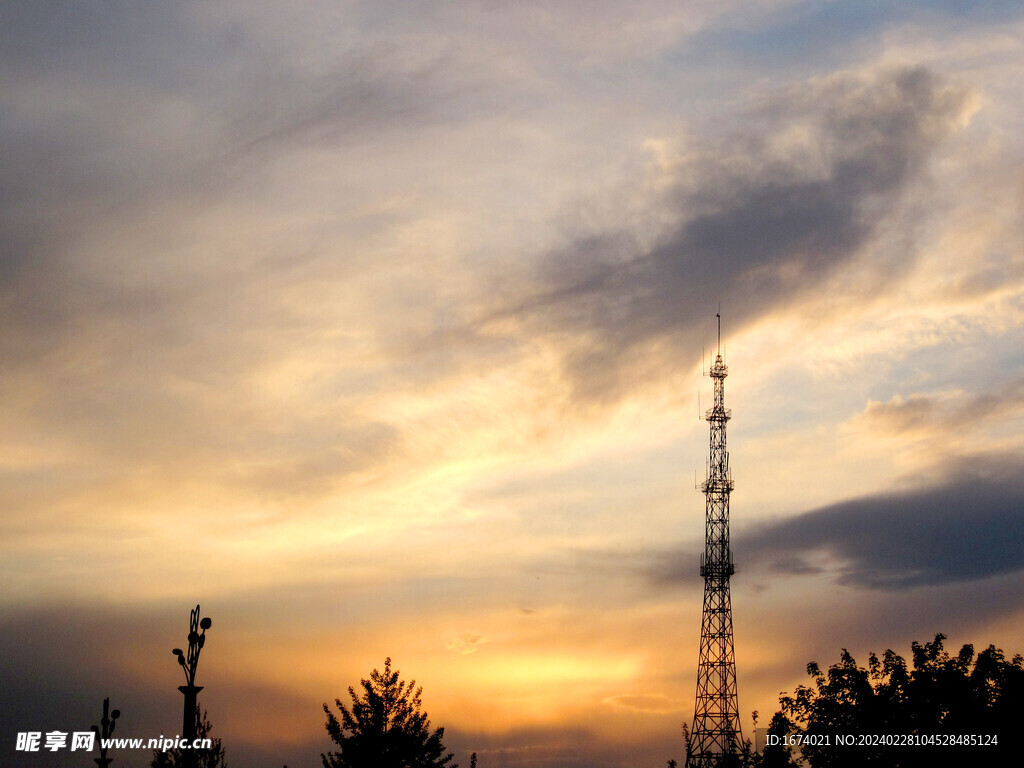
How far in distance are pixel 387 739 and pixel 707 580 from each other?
3053 cm

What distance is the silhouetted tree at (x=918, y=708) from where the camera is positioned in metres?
37.2

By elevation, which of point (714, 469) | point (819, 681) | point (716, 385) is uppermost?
point (716, 385)

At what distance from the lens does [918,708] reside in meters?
39.4

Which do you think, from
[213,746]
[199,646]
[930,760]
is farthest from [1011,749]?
[213,746]

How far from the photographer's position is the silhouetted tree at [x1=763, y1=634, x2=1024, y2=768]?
3722cm

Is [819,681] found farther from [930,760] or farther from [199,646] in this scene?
[199,646]

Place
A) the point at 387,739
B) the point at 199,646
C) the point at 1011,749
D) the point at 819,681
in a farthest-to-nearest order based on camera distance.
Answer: the point at 387,739 < the point at 819,681 < the point at 1011,749 < the point at 199,646

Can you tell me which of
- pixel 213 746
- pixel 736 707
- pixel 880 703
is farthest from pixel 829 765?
pixel 736 707

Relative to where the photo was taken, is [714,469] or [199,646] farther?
[714,469]

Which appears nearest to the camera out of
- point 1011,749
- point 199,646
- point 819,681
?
point 199,646

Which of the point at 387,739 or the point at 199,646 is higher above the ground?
the point at 199,646

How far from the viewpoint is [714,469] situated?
74.3 metres

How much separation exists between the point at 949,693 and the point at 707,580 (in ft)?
116

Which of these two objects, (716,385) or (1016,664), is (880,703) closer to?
(1016,664)
